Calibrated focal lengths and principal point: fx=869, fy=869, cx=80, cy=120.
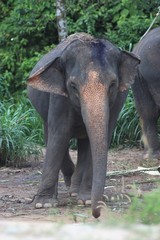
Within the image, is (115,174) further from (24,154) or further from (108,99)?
(108,99)

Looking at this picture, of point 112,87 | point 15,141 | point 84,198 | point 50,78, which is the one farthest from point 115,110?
point 15,141

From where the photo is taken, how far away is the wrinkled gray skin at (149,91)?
1198 cm

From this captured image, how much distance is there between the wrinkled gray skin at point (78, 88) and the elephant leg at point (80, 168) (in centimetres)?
15

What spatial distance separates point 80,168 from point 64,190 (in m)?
0.69

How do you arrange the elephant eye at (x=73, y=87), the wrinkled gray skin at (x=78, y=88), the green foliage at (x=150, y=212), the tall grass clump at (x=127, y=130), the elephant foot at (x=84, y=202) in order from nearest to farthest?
the green foliage at (x=150, y=212), the wrinkled gray skin at (x=78, y=88), the elephant eye at (x=73, y=87), the elephant foot at (x=84, y=202), the tall grass clump at (x=127, y=130)

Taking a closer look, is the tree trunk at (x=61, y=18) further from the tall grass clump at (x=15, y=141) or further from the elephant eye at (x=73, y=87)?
the elephant eye at (x=73, y=87)

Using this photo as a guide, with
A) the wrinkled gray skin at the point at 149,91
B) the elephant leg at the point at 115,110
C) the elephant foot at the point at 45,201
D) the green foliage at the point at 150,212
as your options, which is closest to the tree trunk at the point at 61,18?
the wrinkled gray skin at the point at 149,91

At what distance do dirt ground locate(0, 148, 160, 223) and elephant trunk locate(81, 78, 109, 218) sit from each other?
249 millimetres

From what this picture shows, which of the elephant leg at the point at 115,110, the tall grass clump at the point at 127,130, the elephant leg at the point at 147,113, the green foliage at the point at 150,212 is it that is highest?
the green foliage at the point at 150,212

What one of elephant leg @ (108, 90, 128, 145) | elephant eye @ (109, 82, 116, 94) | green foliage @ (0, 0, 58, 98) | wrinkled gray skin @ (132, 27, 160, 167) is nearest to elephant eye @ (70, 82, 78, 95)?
elephant eye @ (109, 82, 116, 94)

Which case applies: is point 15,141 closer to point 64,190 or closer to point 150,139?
point 150,139

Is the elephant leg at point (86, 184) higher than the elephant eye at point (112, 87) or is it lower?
lower

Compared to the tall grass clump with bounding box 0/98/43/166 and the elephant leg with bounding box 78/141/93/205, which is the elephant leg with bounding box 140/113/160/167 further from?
the elephant leg with bounding box 78/141/93/205

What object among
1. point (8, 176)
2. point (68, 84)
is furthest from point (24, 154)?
point (68, 84)
